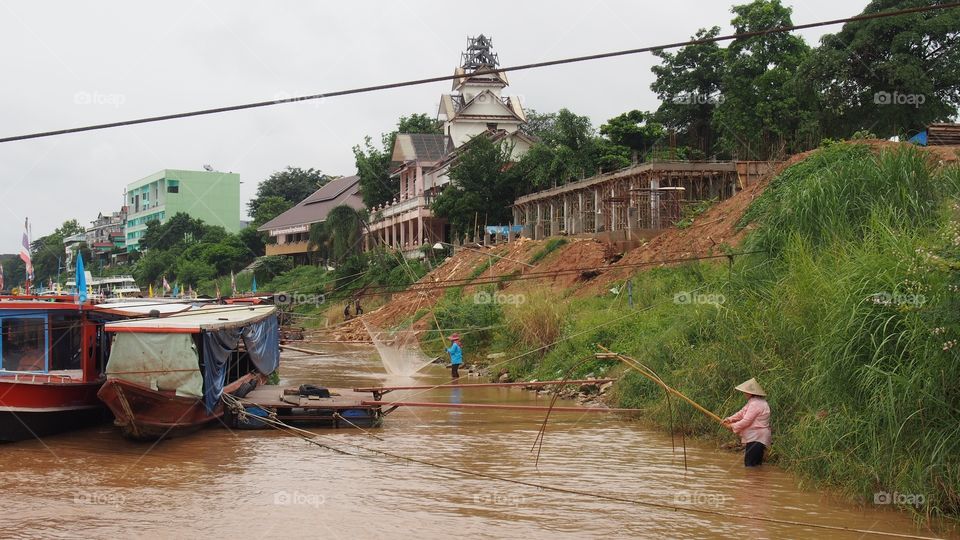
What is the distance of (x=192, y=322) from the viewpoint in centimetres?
1511

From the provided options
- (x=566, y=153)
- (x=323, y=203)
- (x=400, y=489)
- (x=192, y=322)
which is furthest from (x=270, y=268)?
(x=400, y=489)

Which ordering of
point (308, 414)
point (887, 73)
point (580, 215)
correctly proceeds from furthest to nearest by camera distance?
1. point (580, 215)
2. point (887, 73)
3. point (308, 414)

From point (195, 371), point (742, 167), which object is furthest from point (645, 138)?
point (195, 371)

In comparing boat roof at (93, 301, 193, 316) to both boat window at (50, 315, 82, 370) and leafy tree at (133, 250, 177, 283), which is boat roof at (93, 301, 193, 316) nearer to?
boat window at (50, 315, 82, 370)

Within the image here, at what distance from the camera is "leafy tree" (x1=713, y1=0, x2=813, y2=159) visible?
3603cm

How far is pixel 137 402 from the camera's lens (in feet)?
46.7

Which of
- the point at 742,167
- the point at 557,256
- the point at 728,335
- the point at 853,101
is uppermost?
the point at 853,101

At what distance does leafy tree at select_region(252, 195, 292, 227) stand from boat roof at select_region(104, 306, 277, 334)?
200 feet

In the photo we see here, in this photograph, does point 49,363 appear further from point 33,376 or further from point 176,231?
point 176,231

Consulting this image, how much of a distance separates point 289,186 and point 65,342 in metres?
71.6

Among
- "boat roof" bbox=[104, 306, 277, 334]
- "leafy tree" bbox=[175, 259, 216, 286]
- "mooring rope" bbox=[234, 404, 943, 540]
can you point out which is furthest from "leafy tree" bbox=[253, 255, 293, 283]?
"mooring rope" bbox=[234, 404, 943, 540]

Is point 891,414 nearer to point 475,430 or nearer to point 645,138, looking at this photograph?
point 475,430

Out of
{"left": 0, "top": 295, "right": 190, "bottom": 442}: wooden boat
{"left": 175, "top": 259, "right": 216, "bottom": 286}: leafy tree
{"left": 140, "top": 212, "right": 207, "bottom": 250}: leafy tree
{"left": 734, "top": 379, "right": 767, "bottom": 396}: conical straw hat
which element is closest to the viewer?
{"left": 734, "top": 379, "right": 767, "bottom": 396}: conical straw hat

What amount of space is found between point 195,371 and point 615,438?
22.6ft
